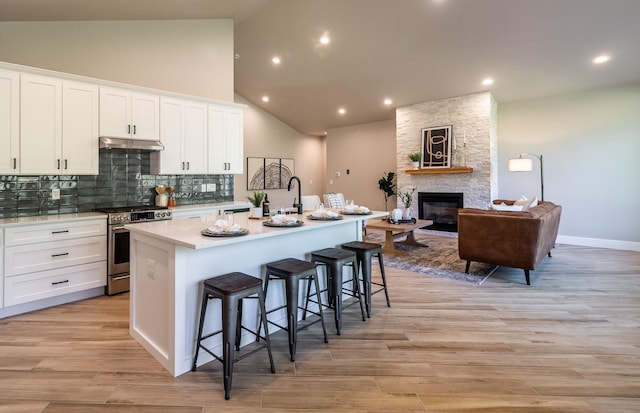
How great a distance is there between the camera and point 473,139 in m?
6.89

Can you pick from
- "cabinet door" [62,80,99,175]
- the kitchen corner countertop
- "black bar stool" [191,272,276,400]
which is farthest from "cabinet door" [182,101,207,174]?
"black bar stool" [191,272,276,400]

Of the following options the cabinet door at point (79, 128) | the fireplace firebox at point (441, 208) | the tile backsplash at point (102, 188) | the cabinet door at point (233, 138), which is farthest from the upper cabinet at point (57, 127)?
the fireplace firebox at point (441, 208)

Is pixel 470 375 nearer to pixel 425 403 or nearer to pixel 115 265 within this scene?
pixel 425 403

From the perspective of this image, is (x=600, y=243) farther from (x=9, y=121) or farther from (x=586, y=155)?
(x=9, y=121)

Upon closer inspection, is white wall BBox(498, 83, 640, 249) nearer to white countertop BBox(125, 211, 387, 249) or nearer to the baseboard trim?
the baseboard trim

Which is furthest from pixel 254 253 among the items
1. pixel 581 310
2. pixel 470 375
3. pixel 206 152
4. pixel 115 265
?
pixel 581 310

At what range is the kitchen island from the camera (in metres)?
2.06

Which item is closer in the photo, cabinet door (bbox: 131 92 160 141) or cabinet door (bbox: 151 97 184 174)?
cabinet door (bbox: 131 92 160 141)

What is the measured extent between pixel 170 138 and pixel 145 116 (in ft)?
1.30

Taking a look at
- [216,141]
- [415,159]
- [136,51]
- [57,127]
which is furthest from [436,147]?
[57,127]

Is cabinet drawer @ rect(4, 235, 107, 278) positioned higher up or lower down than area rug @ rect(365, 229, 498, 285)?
higher up

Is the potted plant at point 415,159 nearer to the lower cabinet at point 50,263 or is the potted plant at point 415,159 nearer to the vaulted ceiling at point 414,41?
the vaulted ceiling at point 414,41

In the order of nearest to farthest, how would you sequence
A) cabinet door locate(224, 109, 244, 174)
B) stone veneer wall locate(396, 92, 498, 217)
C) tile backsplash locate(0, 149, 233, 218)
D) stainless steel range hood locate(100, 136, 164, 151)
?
tile backsplash locate(0, 149, 233, 218), stainless steel range hood locate(100, 136, 164, 151), cabinet door locate(224, 109, 244, 174), stone veneer wall locate(396, 92, 498, 217)

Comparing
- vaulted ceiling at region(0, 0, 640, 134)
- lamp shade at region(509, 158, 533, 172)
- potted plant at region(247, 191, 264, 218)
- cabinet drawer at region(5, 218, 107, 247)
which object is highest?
vaulted ceiling at region(0, 0, 640, 134)
